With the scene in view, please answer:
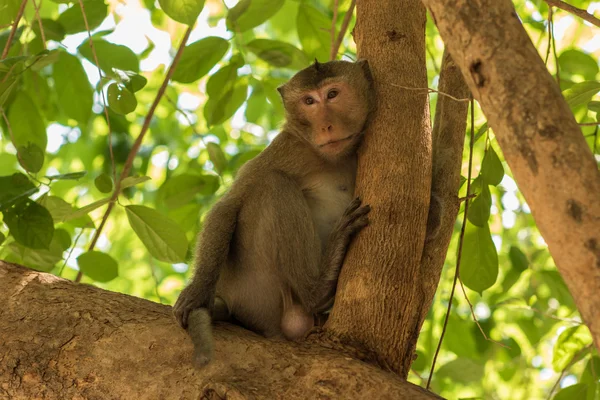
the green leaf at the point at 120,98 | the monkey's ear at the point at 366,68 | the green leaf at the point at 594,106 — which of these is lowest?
the green leaf at the point at 120,98

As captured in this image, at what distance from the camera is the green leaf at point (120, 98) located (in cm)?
403

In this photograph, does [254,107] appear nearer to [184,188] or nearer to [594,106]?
[184,188]

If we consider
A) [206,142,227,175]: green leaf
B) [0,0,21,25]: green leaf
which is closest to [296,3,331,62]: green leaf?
[206,142,227,175]: green leaf

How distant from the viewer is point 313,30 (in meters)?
5.20

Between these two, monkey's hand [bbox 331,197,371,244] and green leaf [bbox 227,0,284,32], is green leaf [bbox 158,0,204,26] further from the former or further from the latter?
monkey's hand [bbox 331,197,371,244]

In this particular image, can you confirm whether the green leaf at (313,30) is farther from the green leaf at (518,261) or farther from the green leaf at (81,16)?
the green leaf at (518,261)

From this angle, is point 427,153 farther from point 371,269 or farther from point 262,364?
point 262,364

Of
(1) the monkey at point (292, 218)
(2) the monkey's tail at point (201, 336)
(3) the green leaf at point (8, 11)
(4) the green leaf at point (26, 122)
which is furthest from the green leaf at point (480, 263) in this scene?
(3) the green leaf at point (8, 11)

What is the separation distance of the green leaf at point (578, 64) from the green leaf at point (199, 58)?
253 centimetres

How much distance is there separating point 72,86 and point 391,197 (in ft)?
8.41

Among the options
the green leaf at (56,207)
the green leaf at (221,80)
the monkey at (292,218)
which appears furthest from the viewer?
the green leaf at (221,80)

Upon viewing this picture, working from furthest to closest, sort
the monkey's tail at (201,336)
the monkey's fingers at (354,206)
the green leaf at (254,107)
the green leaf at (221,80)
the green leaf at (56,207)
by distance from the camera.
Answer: the green leaf at (254,107), the green leaf at (221,80), the green leaf at (56,207), the monkey's fingers at (354,206), the monkey's tail at (201,336)

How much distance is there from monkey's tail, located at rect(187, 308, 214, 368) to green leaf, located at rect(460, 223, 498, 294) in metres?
1.70

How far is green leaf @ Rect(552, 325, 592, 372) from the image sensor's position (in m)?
4.81
